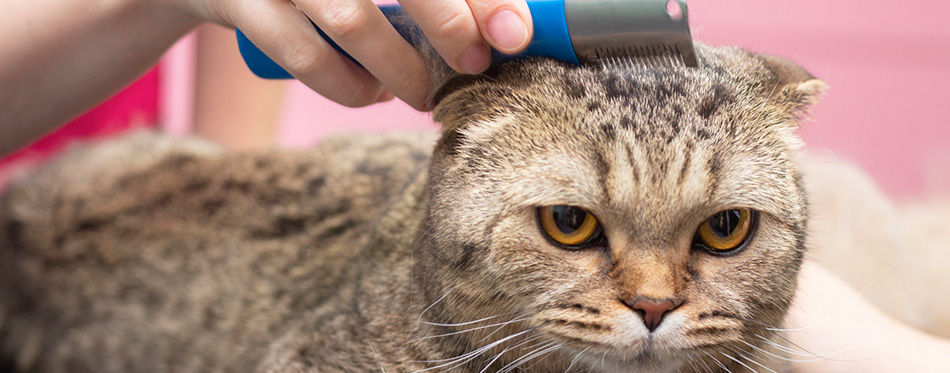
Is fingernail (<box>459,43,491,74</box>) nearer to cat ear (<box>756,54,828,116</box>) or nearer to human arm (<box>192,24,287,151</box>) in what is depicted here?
cat ear (<box>756,54,828,116</box>)

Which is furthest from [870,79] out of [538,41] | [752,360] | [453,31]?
[453,31]

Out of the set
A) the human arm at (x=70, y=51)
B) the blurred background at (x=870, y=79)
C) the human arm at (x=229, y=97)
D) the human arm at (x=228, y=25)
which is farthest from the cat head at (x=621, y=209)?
the blurred background at (x=870, y=79)

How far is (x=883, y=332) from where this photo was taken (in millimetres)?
1488

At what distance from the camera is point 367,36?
0.99 meters

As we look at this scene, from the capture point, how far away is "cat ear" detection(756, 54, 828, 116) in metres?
1.08

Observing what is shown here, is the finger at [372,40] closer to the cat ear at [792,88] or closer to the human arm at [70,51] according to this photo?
the human arm at [70,51]

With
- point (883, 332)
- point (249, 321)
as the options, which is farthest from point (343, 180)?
point (883, 332)

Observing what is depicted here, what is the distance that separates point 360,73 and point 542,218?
38 centimetres

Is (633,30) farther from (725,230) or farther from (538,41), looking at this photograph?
(725,230)

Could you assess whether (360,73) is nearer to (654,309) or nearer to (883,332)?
(654,309)

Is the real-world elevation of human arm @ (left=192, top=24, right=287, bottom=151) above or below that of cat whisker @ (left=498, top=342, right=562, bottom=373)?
above

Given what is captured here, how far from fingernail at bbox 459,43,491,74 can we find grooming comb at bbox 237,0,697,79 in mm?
60

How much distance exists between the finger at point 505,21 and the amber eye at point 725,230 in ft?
1.13

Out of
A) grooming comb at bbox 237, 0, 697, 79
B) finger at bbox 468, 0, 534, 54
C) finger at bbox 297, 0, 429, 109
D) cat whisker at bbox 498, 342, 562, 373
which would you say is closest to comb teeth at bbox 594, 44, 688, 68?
grooming comb at bbox 237, 0, 697, 79
